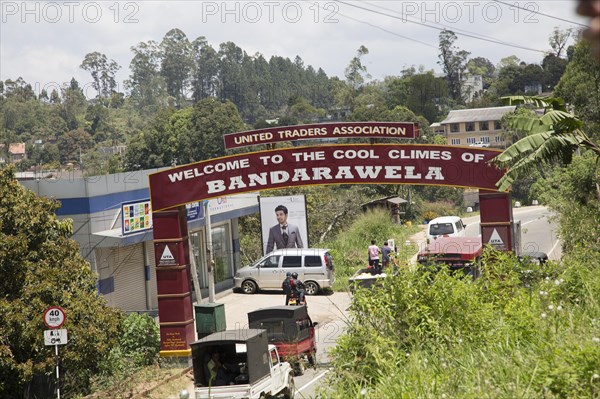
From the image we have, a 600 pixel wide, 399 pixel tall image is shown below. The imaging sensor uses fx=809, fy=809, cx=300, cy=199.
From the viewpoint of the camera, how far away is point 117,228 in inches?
993

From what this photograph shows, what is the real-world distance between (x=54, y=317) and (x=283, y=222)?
19.6 metres

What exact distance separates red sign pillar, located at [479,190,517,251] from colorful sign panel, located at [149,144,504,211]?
0.49 meters

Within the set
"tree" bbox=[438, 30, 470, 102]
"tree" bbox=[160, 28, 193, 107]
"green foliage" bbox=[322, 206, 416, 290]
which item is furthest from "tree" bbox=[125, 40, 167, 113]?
"green foliage" bbox=[322, 206, 416, 290]

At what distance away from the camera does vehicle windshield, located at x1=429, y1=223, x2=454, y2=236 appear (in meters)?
38.3

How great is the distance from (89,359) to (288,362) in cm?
434

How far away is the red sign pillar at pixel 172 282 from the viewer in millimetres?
20438

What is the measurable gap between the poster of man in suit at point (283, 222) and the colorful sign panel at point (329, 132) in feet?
45.0

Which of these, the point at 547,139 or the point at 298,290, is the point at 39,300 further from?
the point at 547,139

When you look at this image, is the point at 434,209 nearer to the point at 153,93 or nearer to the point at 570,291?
the point at 570,291

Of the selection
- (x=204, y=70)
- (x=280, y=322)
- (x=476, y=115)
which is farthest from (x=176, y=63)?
(x=280, y=322)

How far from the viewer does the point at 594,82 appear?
37812 millimetres

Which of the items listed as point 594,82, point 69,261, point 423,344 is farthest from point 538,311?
point 594,82

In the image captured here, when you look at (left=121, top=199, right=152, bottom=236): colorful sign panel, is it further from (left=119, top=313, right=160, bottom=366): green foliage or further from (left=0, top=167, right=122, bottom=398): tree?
(left=0, top=167, right=122, bottom=398): tree

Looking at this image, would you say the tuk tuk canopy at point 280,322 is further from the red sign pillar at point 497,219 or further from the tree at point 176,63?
the tree at point 176,63
